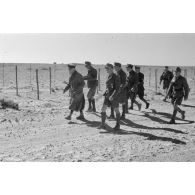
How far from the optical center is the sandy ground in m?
7.40

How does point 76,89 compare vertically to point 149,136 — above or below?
above

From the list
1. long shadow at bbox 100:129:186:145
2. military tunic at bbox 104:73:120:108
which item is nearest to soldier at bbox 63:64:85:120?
military tunic at bbox 104:73:120:108

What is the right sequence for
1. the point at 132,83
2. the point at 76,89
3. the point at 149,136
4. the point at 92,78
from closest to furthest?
the point at 149,136
the point at 76,89
the point at 92,78
the point at 132,83

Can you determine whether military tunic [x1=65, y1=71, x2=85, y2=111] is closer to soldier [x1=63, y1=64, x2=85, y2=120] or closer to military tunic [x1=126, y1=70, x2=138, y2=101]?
soldier [x1=63, y1=64, x2=85, y2=120]

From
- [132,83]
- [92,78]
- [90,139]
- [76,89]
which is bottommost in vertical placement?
[90,139]

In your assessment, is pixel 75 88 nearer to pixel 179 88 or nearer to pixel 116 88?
pixel 116 88

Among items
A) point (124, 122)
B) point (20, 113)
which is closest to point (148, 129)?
point (124, 122)

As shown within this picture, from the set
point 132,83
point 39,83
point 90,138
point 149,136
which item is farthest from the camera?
point 39,83

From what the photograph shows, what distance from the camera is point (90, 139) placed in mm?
8812

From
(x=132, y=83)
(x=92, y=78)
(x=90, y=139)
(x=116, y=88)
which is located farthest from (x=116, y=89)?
(x=132, y=83)

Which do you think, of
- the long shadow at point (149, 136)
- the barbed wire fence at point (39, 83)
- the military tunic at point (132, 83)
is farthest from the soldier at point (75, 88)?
the barbed wire fence at point (39, 83)

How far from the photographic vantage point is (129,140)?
874 centimetres

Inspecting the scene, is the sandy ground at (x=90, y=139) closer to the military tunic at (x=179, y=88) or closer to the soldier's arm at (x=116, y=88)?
the military tunic at (x=179, y=88)

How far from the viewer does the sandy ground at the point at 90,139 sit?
24.3 feet
